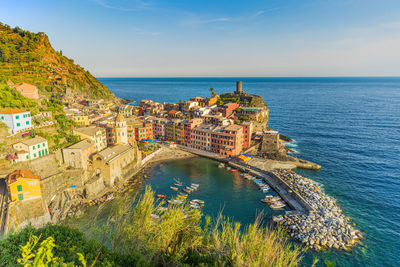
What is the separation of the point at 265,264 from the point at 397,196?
145ft

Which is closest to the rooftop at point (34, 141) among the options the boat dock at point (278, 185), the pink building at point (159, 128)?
the boat dock at point (278, 185)

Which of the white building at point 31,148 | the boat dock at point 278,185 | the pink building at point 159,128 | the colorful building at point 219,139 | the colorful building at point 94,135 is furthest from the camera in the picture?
the pink building at point 159,128

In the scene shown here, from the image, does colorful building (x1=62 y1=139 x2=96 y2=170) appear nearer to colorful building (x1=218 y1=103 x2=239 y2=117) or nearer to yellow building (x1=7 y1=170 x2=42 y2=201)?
A: yellow building (x1=7 y1=170 x2=42 y2=201)

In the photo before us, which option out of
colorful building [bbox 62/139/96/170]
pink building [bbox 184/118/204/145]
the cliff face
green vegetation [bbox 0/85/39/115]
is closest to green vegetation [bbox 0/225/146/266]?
colorful building [bbox 62/139/96/170]

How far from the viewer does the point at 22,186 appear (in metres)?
28.0

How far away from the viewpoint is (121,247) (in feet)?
55.8

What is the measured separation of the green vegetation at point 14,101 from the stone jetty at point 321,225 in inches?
1970

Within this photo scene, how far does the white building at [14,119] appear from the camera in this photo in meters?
34.8

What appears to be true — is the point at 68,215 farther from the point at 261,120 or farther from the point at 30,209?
the point at 261,120

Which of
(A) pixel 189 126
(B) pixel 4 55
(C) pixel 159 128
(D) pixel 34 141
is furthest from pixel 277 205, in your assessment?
(B) pixel 4 55

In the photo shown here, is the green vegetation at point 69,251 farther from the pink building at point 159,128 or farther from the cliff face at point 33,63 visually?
the cliff face at point 33,63

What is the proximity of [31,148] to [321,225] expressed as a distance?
46.4 metres

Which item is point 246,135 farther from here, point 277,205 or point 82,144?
point 82,144

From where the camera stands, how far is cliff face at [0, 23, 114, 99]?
75.8 meters
